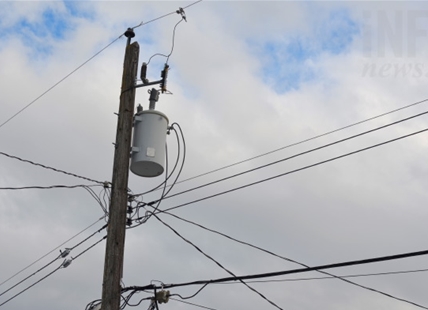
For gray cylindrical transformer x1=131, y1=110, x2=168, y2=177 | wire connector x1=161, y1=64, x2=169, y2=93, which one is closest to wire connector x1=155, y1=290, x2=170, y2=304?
gray cylindrical transformer x1=131, y1=110, x2=168, y2=177

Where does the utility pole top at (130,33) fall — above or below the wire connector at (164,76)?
above

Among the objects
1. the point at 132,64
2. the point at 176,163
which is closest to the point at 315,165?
the point at 176,163

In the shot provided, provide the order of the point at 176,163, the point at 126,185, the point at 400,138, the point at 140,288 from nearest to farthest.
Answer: the point at 400,138 → the point at 126,185 → the point at 140,288 → the point at 176,163

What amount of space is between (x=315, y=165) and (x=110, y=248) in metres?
3.18

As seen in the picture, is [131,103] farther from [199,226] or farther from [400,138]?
[400,138]

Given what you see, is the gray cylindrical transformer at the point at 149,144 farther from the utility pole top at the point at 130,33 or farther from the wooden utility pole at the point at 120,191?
the utility pole top at the point at 130,33

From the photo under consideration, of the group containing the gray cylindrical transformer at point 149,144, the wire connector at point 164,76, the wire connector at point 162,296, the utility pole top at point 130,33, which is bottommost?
the wire connector at point 162,296

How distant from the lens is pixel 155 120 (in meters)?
10.1

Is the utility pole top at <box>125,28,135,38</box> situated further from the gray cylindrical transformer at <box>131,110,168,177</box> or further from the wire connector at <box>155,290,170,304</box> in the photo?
the wire connector at <box>155,290,170,304</box>

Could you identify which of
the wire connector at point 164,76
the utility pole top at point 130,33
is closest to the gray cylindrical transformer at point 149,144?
the wire connector at point 164,76

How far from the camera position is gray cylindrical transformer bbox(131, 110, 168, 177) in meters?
9.84

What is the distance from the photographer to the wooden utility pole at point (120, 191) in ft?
30.9

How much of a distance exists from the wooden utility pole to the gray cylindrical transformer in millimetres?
162

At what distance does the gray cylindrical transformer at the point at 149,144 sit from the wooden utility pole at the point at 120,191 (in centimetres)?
16
